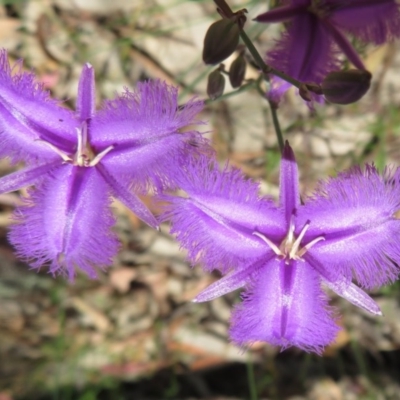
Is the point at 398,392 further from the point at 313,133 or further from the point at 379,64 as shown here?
the point at 379,64

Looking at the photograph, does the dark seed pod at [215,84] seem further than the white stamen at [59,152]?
Yes

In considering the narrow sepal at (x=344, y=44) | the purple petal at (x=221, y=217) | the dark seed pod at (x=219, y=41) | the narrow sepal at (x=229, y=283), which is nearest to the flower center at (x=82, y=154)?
the purple petal at (x=221, y=217)

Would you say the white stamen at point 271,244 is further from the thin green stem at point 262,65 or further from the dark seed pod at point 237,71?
the dark seed pod at point 237,71

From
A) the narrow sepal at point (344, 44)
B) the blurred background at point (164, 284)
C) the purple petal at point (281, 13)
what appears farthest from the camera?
the blurred background at point (164, 284)

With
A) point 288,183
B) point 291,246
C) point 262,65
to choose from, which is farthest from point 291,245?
point 262,65

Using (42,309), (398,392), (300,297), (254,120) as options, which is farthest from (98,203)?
(398,392)
